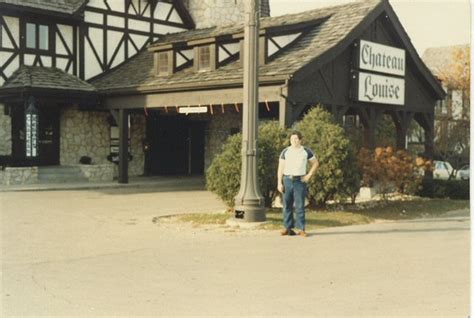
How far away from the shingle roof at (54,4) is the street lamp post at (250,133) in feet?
42.8

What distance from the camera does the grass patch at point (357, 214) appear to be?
11852 millimetres

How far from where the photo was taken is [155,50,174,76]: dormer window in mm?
20938

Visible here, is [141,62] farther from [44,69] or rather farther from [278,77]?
[278,77]

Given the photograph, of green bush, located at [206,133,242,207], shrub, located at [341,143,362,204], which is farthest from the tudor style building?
green bush, located at [206,133,242,207]

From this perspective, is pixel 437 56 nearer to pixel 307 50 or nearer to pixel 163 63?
pixel 163 63

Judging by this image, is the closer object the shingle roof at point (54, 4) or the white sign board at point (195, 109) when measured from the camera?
the white sign board at point (195, 109)

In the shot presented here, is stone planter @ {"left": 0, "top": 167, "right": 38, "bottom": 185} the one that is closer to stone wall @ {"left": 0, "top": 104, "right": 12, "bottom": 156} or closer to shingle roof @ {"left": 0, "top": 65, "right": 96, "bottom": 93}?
stone wall @ {"left": 0, "top": 104, "right": 12, "bottom": 156}

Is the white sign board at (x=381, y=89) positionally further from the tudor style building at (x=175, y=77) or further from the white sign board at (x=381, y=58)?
the white sign board at (x=381, y=58)

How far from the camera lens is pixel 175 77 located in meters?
20.2

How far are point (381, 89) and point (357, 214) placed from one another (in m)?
7.06

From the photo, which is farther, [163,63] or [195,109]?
[163,63]

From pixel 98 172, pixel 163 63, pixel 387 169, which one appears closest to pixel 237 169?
pixel 387 169

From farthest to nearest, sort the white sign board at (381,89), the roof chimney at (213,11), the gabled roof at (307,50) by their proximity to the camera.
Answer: the roof chimney at (213,11), the white sign board at (381,89), the gabled roof at (307,50)

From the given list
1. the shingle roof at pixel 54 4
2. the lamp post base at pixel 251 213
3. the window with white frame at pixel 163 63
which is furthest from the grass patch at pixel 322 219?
the shingle roof at pixel 54 4
